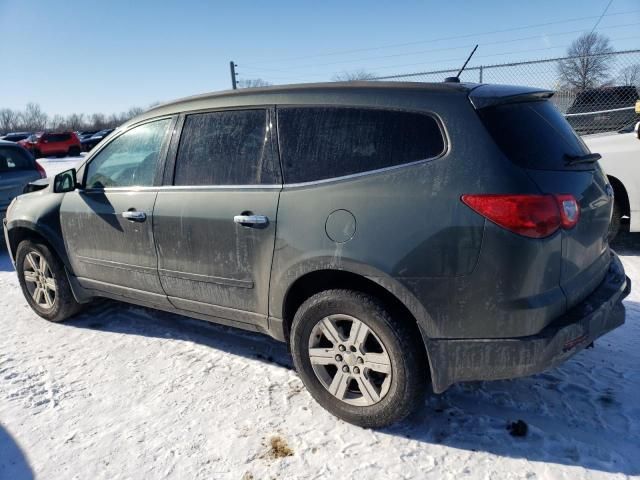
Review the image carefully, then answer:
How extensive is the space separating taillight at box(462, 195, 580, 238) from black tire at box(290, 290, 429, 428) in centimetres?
68

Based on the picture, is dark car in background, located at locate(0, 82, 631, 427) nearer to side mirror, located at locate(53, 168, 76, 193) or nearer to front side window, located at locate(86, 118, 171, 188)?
front side window, located at locate(86, 118, 171, 188)

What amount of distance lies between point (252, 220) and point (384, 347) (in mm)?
1029

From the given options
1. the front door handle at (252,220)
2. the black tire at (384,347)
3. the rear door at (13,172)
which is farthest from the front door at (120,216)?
the rear door at (13,172)

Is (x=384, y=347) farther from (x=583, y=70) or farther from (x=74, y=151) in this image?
(x=74, y=151)

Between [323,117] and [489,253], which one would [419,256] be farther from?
[323,117]

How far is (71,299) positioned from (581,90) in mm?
12124

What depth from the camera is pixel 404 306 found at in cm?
252

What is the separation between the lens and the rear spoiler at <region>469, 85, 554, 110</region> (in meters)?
A: 2.44

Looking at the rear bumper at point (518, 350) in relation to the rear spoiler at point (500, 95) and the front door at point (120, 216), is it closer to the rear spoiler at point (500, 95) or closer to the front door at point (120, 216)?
the rear spoiler at point (500, 95)

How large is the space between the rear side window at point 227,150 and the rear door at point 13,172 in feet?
17.9

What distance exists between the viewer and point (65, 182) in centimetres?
400

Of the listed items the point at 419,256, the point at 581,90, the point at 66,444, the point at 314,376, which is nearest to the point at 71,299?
the point at 66,444

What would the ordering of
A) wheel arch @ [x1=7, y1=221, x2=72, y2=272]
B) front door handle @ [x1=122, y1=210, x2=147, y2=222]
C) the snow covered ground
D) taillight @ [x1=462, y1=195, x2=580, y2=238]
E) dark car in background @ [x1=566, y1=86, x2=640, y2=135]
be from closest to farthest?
taillight @ [x1=462, y1=195, x2=580, y2=238]
the snow covered ground
front door handle @ [x1=122, y1=210, x2=147, y2=222]
wheel arch @ [x1=7, y1=221, x2=72, y2=272]
dark car in background @ [x1=566, y1=86, x2=640, y2=135]

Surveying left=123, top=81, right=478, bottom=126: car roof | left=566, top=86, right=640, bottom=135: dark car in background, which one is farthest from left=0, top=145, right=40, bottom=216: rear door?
left=566, top=86, right=640, bottom=135: dark car in background
